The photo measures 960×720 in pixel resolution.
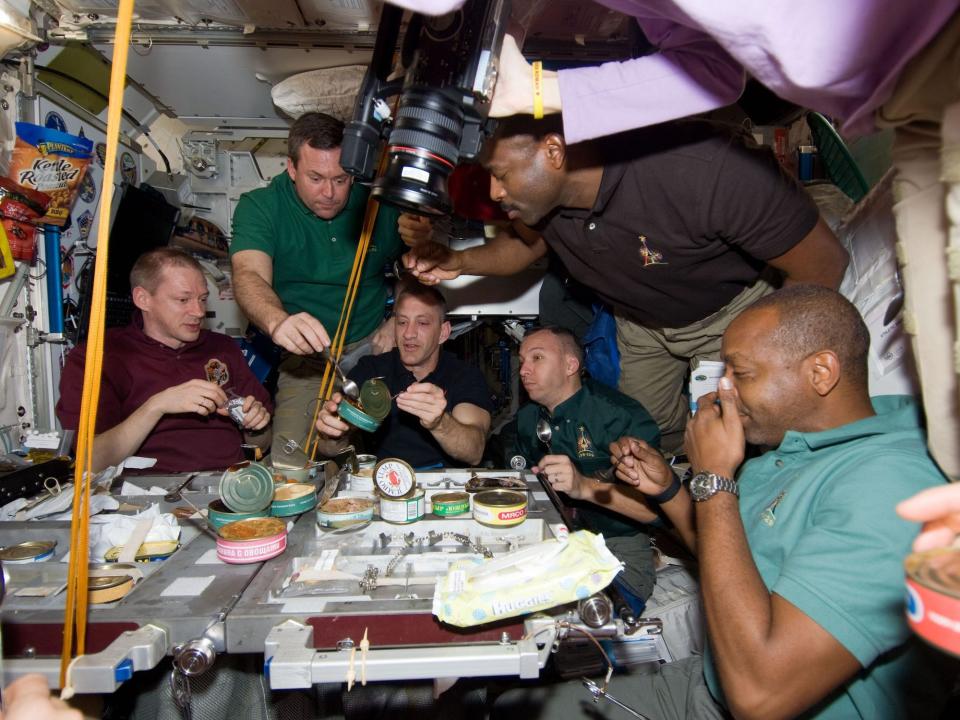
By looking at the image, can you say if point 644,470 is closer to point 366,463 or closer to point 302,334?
point 366,463

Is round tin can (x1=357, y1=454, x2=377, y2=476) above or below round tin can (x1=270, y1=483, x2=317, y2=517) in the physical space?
above

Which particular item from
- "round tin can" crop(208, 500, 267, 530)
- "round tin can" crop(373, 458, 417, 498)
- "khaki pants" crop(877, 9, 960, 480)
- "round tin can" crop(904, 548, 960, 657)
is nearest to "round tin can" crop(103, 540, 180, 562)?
"round tin can" crop(208, 500, 267, 530)

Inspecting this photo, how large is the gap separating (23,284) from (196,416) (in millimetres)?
973

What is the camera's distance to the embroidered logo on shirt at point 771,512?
1.57 m

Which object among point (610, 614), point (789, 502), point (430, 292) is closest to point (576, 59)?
point (430, 292)

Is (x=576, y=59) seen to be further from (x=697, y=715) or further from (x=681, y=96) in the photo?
(x=697, y=715)

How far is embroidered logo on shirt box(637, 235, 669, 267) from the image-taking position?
6.97ft

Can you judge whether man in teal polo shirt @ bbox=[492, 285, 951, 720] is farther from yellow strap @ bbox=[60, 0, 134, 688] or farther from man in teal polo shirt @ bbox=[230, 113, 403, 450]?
man in teal polo shirt @ bbox=[230, 113, 403, 450]

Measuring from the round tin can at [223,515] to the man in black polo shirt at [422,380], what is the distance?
1.18 metres

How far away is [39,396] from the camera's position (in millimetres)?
2955

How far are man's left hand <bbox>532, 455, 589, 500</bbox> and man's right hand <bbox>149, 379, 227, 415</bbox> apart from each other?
5.01 ft

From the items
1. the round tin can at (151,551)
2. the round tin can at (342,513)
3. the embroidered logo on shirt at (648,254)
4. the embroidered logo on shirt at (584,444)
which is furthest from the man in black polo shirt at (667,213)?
the round tin can at (151,551)

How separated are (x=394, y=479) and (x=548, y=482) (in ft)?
2.16

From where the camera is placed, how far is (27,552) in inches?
64.4
